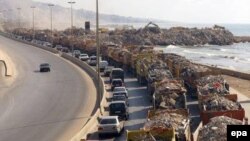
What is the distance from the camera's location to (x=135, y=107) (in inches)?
1535

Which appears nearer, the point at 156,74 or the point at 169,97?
the point at 169,97

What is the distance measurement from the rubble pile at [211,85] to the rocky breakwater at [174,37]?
11400 cm

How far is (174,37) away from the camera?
170 meters

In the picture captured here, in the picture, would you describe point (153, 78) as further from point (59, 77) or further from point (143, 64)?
point (59, 77)

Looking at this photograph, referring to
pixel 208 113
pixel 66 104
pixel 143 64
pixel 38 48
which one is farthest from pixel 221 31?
pixel 208 113

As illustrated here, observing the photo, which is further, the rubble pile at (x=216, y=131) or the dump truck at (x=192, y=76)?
the dump truck at (x=192, y=76)

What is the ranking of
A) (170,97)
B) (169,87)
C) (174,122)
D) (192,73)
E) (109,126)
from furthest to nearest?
(192,73) < (169,87) < (170,97) < (109,126) < (174,122)

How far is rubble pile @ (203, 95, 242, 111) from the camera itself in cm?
2942

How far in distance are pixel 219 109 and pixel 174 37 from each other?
142062mm

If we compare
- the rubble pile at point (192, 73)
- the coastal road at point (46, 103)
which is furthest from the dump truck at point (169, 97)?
the rubble pile at point (192, 73)

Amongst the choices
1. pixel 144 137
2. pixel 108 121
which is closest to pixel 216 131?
pixel 144 137

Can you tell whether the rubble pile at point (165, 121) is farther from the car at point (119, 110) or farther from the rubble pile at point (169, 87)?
the car at point (119, 110)

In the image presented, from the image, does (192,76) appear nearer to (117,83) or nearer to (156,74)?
(156,74)

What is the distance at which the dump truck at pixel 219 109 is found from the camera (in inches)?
1087
